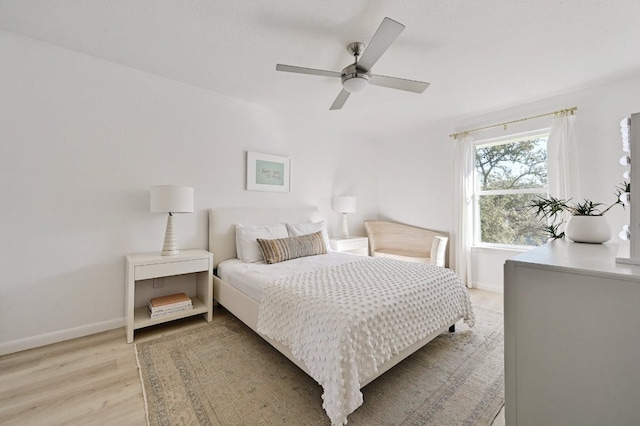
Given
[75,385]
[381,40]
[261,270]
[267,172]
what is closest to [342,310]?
[261,270]

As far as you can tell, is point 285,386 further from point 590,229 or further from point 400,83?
point 400,83

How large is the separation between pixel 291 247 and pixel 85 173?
6.52 feet

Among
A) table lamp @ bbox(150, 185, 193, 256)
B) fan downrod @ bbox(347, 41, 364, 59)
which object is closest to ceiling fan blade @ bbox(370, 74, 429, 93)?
fan downrod @ bbox(347, 41, 364, 59)

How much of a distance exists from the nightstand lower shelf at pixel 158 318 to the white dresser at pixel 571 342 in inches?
96.9

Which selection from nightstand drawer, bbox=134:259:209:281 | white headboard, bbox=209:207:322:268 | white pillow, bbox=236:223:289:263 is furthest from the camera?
white headboard, bbox=209:207:322:268

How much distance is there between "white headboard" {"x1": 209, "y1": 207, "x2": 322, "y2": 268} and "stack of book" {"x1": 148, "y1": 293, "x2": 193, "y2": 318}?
20.0 inches

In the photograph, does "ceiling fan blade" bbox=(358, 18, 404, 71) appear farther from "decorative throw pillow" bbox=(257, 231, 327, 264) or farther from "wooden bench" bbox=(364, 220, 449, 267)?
"wooden bench" bbox=(364, 220, 449, 267)

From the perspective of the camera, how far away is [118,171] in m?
2.42

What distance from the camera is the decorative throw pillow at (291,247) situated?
267 cm

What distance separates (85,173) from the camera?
2268 mm

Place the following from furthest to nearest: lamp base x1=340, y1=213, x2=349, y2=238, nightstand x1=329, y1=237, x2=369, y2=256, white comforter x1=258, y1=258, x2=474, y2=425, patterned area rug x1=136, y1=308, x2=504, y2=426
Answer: lamp base x1=340, y1=213, x2=349, y2=238
nightstand x1=329, y1=237, x2=369, y2=256
patterned area rug x1=136, y1=308, x2=504, y2=426
white comforter x1=258, y1=258, x2=474, y2=425

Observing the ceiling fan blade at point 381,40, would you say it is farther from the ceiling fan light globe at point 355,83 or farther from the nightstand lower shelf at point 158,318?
the nightstand lower shelf at point 158,318

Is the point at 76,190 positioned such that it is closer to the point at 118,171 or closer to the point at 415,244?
the point at 118,171

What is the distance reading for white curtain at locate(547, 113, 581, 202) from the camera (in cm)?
285
